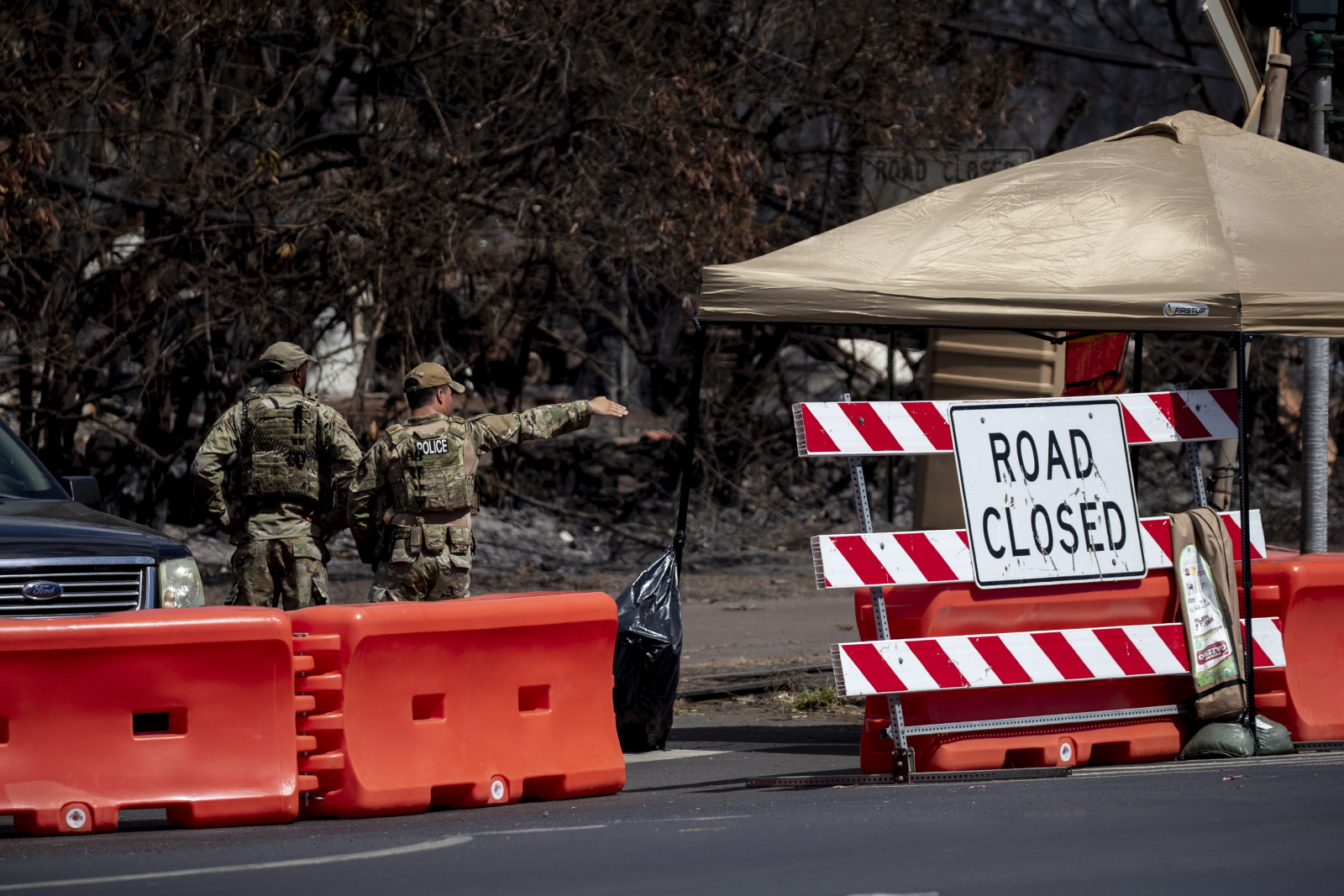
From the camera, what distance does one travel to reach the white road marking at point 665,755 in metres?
7.86

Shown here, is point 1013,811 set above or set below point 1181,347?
below

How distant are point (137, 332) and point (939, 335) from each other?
23.8ft

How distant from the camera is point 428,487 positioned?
7.46 metres

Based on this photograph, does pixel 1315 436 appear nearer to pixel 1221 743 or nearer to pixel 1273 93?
pixel 1273 93

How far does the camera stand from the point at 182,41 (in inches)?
527

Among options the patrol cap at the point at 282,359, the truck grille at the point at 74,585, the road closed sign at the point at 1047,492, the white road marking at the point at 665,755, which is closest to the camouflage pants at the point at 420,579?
the truck grille at the point at 74,585

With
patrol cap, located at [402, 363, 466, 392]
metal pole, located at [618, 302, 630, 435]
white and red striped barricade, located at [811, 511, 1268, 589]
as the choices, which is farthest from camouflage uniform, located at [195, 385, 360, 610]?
metal pole, located at [618, 302, 630, 435]

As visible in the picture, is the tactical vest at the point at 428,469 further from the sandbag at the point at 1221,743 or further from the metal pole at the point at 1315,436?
the metal pole at the point at 1315,436

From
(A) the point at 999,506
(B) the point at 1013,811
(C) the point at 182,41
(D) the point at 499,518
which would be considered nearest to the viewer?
(B) the point at 1013,811

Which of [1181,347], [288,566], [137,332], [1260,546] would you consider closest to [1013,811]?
[1260,546]

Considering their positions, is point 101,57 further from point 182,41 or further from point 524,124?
point 524,124

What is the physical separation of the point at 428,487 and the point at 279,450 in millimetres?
1192

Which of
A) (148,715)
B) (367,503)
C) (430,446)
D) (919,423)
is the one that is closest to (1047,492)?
(919,423)

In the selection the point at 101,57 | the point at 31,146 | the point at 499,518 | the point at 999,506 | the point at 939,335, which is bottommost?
the point at 499,518
